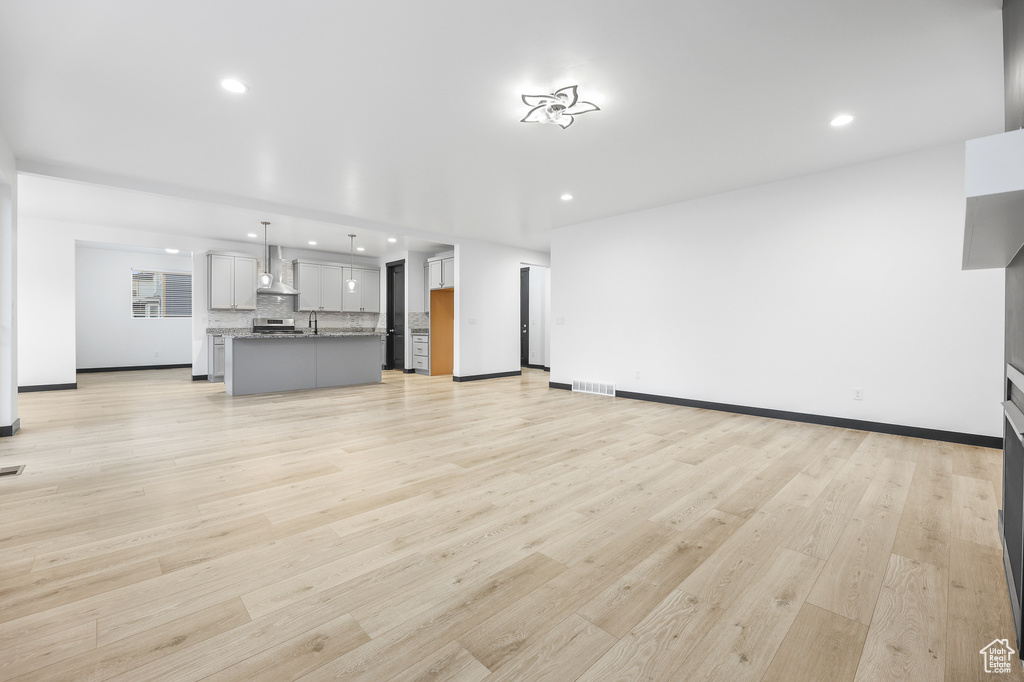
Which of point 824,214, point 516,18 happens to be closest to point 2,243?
point 516,18

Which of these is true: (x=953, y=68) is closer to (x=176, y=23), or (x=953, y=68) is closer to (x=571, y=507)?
(x=571, y=507)

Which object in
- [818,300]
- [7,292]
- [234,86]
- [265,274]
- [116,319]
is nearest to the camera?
[234,86]

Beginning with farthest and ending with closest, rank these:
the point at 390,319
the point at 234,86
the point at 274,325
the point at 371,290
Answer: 1. the point at 390,319
2. the point at 371,290
3. the point at 274,325
4. the point at 234,86

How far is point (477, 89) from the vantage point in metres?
2.96

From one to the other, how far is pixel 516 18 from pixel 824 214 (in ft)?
12.5

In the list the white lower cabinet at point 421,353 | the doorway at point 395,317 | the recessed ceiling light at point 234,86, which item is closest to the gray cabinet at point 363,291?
the doorway at point 395,317

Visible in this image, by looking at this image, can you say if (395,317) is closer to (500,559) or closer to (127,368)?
(127,368)

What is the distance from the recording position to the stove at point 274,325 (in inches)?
338

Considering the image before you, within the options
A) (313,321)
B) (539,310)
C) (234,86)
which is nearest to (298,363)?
(313,321)

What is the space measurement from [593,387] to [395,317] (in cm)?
536

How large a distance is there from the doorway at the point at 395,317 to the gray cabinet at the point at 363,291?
0.81ft

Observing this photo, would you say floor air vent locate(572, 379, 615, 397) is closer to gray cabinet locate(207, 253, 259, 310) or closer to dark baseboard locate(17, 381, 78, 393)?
gray cabinet locate(207, 253, 259, 310)

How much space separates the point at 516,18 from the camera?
2.28m

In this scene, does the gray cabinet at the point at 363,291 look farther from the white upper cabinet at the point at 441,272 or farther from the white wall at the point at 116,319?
the white wall at the point at 116,319
